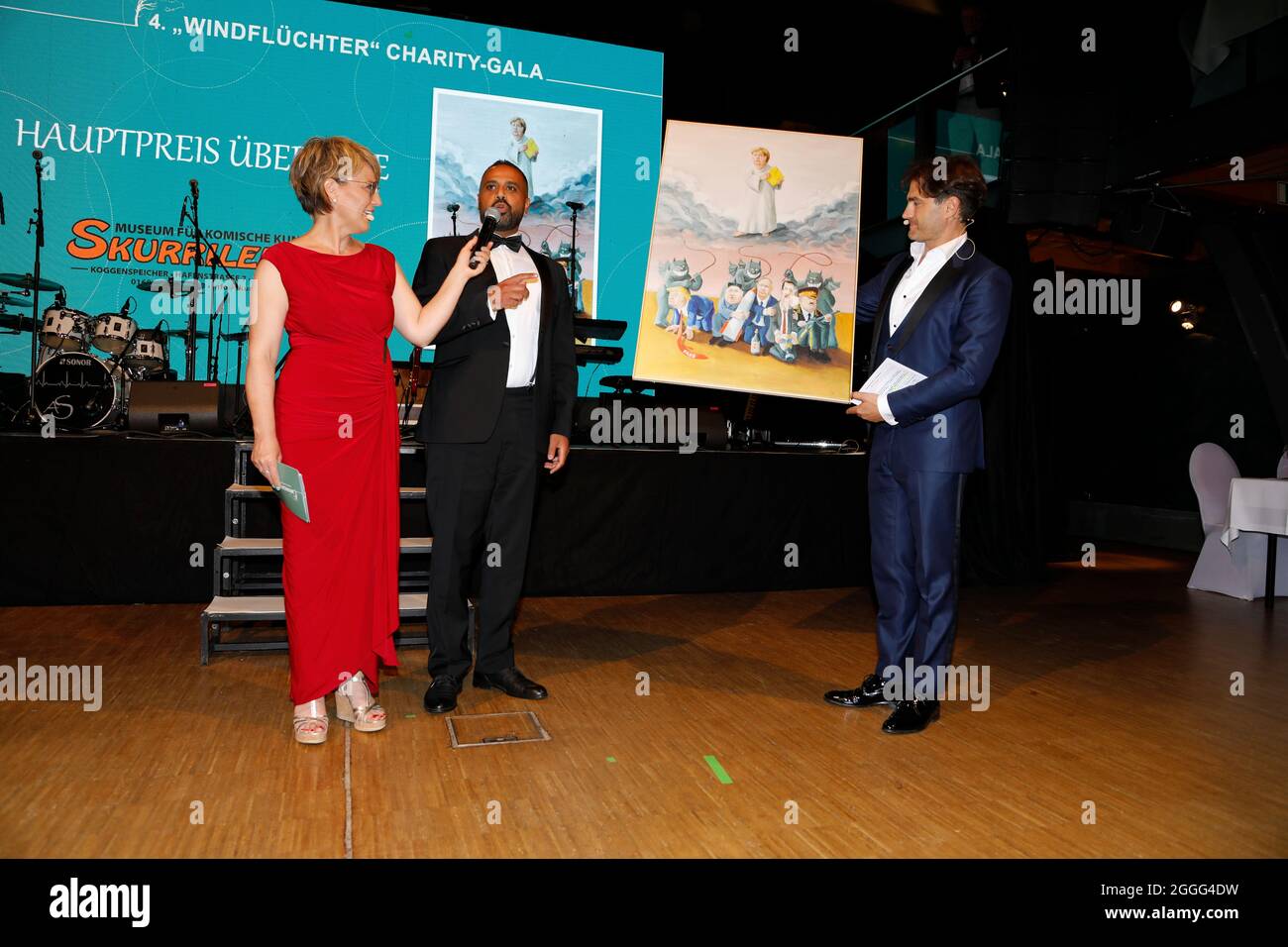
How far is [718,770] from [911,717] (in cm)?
75

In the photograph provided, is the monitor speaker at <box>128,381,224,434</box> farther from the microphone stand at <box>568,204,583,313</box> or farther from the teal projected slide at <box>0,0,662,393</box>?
the microphone stand at <box>568,204,583,313</box>

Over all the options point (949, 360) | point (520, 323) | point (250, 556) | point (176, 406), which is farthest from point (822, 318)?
point (176, 406)

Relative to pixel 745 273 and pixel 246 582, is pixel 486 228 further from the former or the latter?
pixel 246 582

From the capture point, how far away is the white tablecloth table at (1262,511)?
201 inches

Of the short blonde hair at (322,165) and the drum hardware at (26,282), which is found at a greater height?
the drum hardware at (26,282)

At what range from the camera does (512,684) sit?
2.98 metres

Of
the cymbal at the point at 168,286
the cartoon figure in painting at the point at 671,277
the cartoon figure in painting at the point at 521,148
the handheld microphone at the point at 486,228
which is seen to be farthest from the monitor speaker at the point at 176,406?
the cartoon figure in painting at the point at 671,277

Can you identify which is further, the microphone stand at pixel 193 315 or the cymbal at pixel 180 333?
the cymbal at pixel 180 333

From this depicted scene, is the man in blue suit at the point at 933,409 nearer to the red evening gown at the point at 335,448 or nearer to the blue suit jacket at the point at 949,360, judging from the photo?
the blue suit jacket at the point at 949,360

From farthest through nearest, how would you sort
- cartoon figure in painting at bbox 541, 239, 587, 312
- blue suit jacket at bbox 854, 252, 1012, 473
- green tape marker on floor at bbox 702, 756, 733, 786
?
cartoon figure in painting at bbox 541, 239, 587, 312, blue suit jacket at bbox 854, 252, 1012, 473, green tape marker on floor at bbox 702, 756, 733, 786

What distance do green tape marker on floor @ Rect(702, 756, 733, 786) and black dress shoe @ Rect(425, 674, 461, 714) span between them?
35.3 inches

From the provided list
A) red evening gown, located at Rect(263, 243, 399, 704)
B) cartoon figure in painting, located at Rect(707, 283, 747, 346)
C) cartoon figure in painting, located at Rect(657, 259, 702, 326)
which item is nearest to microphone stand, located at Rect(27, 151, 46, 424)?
red evening gown, located at Rect(263, 243, 399, 704)

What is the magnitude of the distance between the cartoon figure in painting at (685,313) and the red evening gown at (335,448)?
0.93 m

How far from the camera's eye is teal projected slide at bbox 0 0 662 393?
5758 millimetres
